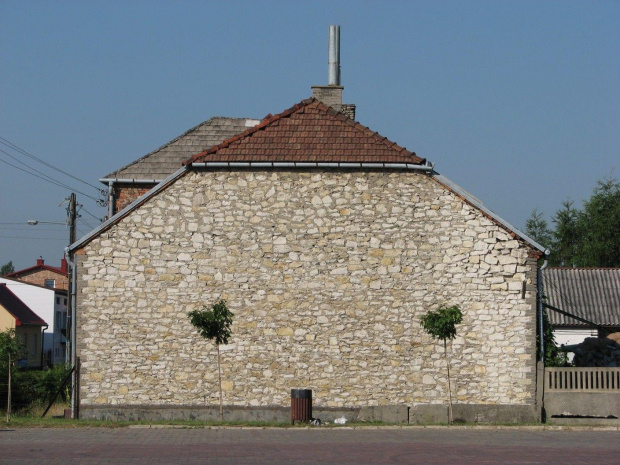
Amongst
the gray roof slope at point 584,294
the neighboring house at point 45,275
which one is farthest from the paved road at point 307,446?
the neighboring house at point 45,275

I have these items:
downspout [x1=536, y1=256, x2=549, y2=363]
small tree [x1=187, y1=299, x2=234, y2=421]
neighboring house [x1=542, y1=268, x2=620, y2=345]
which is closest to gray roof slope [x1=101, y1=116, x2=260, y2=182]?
small tree [x1=187, y1=299, x2=234, y2=421]

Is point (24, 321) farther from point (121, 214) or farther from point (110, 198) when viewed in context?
point (121, 214)

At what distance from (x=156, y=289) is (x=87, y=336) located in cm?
211

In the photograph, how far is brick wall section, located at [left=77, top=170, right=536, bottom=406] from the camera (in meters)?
24.0

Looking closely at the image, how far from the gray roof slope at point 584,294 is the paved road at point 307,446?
986 inches

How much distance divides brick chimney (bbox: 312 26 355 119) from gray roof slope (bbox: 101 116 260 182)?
5.56m

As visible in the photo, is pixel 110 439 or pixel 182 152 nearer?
pixel 110 439

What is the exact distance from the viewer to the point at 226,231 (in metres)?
24.5

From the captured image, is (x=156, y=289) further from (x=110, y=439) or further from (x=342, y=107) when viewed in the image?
(x=342, y=107)

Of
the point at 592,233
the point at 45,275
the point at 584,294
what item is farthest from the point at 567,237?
the point at 45,275

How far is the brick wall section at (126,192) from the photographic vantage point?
31.1 metres

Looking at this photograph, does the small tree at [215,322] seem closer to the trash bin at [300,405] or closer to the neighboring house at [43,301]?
the trash bin at [300,405]

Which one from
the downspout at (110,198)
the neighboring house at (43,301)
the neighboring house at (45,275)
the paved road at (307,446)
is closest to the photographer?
the paved road at (307,446)

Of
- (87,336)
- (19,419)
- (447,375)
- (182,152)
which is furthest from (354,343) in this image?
(182,152)
